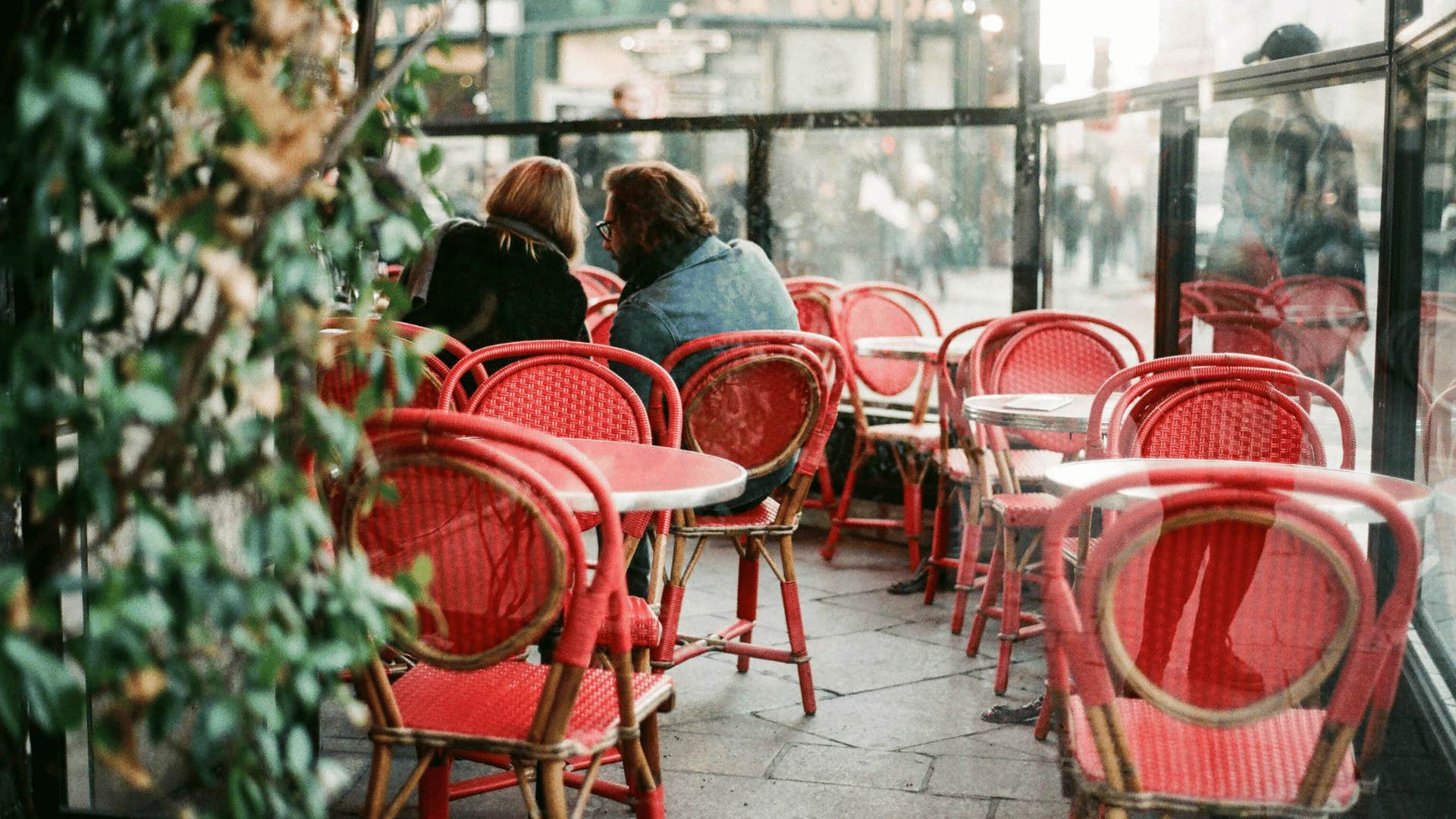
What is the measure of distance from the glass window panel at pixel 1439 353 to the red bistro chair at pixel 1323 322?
35 centimetres

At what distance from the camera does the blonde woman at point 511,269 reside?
3.55 metres

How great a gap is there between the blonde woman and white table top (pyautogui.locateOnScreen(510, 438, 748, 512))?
41.2 inches

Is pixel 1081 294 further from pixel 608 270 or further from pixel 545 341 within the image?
pixel 545 341

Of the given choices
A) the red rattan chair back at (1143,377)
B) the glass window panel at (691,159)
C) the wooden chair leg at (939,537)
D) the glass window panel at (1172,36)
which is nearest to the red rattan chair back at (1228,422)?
the red rattan chair back at (1143,377)

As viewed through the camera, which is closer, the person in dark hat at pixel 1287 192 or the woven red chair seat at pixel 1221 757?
the woven red chair seat at pixel 1221 757

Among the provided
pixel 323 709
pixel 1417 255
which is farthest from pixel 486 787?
pixel 1417 255

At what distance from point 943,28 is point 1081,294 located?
1416 millimetres

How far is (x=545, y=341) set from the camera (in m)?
2.76

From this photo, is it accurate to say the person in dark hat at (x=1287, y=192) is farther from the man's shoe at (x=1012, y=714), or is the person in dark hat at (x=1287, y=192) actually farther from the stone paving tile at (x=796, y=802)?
the stone paving tile at (x=796, y=802)

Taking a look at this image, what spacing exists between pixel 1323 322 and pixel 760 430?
1623mm

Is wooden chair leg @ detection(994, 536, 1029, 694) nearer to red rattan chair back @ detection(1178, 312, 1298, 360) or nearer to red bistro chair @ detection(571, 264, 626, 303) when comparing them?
red rattan chair back @ detection(1178, 312, 1298, 360)

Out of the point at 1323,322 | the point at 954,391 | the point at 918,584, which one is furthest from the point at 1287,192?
the point at 918,584

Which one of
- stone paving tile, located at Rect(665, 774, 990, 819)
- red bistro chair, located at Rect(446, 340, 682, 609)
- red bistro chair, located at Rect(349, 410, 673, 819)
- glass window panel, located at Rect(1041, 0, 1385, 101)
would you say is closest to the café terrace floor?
stone paving tile, located at Rect(665, 774, 990, 819)

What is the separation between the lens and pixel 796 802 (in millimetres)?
2752
